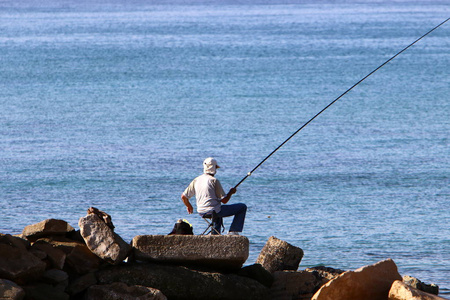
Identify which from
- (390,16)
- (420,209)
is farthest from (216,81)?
(390,16)

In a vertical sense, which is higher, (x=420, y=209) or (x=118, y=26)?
(x=118, y=26)

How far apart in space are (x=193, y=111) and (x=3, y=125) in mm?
6899

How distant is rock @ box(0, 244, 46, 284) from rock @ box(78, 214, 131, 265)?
65 centimetres

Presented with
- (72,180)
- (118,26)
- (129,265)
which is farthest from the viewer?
(118,26)

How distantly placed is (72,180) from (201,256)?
11.8 m

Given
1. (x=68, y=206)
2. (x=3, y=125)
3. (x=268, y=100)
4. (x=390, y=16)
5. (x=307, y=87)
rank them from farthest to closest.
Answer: (x=390, y=16), (x=307, y=87), (x=268, y=100), (x=3, y=125), (x=68, y=206)

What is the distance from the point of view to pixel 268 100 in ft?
110

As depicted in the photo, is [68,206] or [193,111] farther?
[193,111]

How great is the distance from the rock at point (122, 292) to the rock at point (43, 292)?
314 millimetres

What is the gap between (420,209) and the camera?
19109mm

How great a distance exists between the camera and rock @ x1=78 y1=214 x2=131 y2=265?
9555 millimetres

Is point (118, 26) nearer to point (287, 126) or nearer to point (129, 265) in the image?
point (287, 126)

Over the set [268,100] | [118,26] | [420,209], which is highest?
[118,26]

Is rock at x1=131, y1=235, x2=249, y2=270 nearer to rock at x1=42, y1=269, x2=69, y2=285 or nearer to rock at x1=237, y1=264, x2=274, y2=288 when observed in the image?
rock at x1=237, y1=264, x2=274, y2=288
